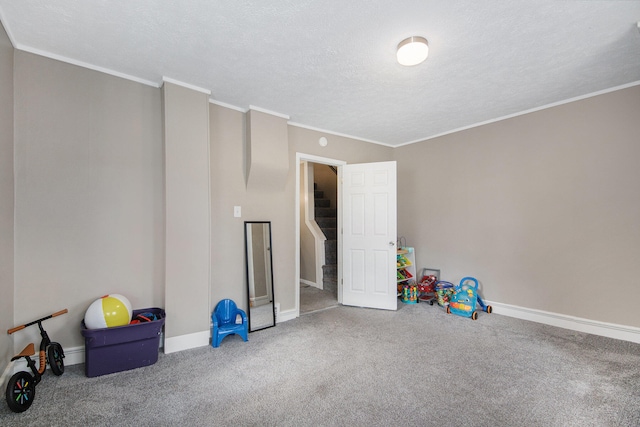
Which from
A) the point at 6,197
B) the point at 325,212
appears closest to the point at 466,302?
the point at 325,212

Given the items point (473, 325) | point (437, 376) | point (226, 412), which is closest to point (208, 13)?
point (226, 412)

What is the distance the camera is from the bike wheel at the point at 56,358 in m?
2.04

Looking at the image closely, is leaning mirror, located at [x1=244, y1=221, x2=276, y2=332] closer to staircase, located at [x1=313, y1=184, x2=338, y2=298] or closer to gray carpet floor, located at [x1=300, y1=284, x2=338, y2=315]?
gray carpet floor, located at [x1=300, y1=284, x2=338, y2=315]

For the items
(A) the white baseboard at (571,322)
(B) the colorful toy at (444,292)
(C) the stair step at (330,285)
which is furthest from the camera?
(C) the stair step at (330,285)

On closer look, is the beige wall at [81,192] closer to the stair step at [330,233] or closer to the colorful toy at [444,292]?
the stair step at [330,233]

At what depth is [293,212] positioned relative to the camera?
368 centimetres

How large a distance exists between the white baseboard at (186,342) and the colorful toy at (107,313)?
455mm

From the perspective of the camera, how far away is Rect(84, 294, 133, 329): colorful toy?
85.5 inches

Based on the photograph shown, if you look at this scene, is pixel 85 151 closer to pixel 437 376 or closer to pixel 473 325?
pixel 437 376

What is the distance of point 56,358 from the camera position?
82.8 inches

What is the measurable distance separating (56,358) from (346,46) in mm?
3253

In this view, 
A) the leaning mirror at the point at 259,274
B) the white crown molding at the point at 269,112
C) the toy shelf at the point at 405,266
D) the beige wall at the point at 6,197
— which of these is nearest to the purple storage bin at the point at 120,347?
the beige wall at the point at 6,197

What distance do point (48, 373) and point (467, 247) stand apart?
15.4 feet

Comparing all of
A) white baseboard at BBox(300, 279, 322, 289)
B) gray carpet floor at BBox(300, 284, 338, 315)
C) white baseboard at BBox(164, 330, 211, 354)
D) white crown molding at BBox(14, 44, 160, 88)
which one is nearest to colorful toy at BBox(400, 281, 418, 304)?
gray carpet floor at BBox(300, 284, 338, 315)
